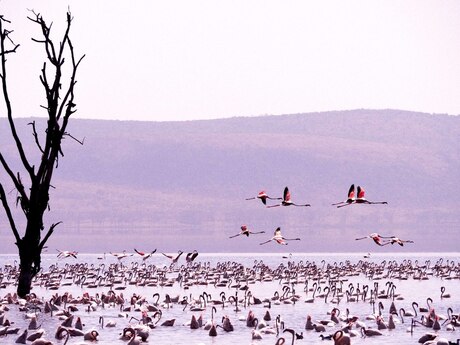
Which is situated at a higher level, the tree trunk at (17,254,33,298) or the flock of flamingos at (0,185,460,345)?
the tree trunk at (17,254,33,298)

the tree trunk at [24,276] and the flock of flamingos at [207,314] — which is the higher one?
the tree trunk at [24,276]

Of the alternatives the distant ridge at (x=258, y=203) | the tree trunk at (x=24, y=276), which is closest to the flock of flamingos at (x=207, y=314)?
the tree trunk at (x=24, y=276)

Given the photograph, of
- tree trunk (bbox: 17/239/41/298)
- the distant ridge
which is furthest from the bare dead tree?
the distant ridge

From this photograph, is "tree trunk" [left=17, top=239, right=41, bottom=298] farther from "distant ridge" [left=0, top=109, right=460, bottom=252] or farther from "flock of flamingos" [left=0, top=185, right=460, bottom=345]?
"distant ridge" [left=0, top=109, right=460, bottom=252]

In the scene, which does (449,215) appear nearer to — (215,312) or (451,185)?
(451,185)

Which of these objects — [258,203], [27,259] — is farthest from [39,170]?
[258,203]

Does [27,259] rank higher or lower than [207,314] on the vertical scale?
higher

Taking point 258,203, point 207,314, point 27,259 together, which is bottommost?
point 207,314

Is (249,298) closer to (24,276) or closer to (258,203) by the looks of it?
(24,276)

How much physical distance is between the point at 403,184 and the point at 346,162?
39.3 feet

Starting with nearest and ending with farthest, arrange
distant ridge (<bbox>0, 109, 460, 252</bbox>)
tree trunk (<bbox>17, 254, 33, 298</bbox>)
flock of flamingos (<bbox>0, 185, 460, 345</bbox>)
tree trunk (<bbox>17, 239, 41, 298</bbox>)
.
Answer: flock of flamingos (<bbox>0, 185, 460, 345</bbox>)
tree trunk (<bbox>17, 239, 41, 298</bbox>)
tree trunk (<bbox>17, 254, 33, 298</bbox>)
distant ridge (<bbox>0, 109, 460, 252</bbox>)

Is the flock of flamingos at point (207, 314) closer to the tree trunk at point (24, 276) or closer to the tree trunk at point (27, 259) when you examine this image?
the tree trunk at point (24, 276)

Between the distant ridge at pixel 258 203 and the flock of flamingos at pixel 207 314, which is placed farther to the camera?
the distant ridge at pixel 258 203

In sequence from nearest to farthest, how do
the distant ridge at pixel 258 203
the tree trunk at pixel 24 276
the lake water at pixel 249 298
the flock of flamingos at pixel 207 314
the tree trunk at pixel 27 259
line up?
the flock of flamingos at pixel 207 314, the lake water at pixel 249 298, the tree trunk at pixel 27 259, the tree trunk at pixel 24 276, the distant ridge at pixel 258 203
